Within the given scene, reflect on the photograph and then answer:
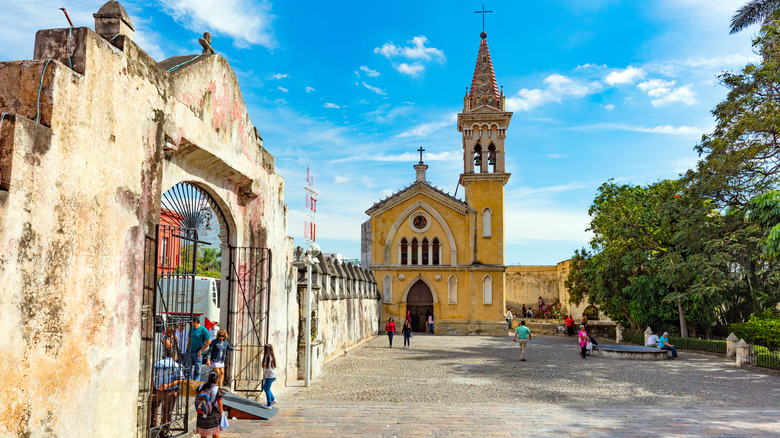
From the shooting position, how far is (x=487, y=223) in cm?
3488

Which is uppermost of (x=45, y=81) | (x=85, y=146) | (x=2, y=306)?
(x=45, y=81)

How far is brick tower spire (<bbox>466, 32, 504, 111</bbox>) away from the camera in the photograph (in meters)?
36.8

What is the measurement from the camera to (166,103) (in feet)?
25.5

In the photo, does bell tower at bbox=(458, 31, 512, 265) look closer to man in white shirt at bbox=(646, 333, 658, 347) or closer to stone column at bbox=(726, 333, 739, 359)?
man in white shirt at bbox=(646, 333, 658, 347)

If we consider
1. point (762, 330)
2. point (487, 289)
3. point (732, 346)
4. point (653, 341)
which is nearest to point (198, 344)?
point (653, 341)

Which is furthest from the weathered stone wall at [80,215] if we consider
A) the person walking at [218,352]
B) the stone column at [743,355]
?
the stone column at [743,355]

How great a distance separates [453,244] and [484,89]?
1119cm

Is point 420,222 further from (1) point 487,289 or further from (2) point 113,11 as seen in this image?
(2) point 113,11

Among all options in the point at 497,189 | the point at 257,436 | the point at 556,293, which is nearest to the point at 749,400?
the point at 257,436

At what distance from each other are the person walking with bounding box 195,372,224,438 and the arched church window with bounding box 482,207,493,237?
28792 millimetres

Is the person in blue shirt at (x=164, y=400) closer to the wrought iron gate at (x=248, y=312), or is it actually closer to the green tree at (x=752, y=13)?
the wrought iron gate at (x=248, y=312)

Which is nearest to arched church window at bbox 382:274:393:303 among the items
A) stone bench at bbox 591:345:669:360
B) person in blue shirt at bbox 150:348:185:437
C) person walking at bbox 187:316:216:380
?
stone bench at bbox 591:345:669:360

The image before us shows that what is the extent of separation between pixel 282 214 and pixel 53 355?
8001 mm

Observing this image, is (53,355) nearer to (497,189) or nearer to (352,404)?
(352,404)
